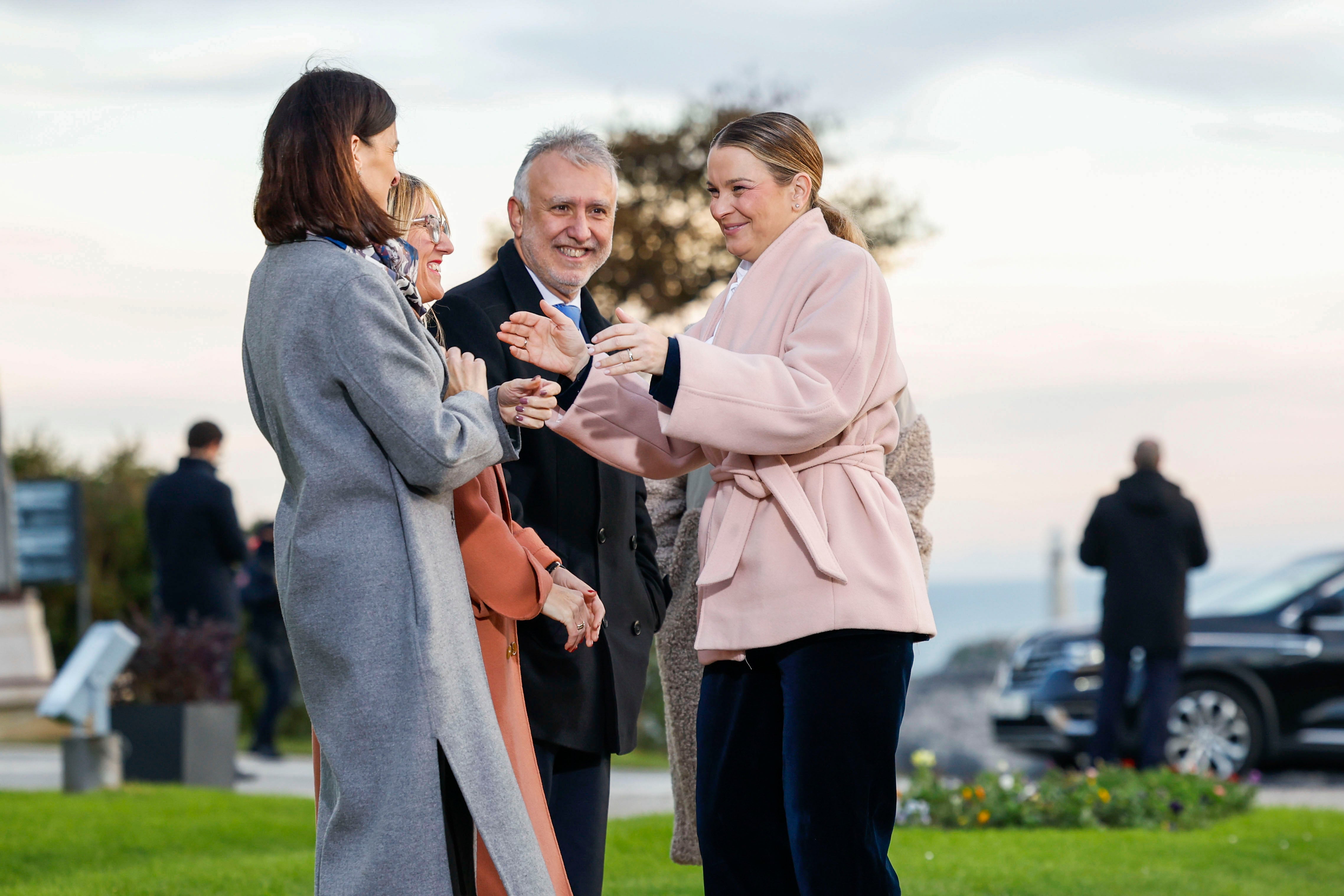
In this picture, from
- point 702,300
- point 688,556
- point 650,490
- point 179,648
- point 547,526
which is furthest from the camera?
point 702,300

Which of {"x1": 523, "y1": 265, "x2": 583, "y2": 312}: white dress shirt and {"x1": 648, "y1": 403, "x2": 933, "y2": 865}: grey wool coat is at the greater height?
{"x1": 523, "y1": 265, "x2": 583, "y2": 312}: white dress shirt

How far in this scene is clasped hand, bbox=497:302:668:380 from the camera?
9.58ft

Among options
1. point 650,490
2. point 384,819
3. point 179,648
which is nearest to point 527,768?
point 384,819

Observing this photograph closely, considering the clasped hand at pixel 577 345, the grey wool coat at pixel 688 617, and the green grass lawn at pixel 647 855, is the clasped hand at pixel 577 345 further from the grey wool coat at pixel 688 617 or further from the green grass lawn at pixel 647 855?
the green grass lawn at pixel 647 855

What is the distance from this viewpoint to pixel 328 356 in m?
2.59

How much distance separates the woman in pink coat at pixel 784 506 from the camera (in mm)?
2924

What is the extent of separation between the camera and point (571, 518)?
11.4 ft

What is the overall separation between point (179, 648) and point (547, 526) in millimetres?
6676

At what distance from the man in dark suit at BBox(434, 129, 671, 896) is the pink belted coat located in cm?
28

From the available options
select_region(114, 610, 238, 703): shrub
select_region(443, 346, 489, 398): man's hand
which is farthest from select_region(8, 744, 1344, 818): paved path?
select_region(443, 346, 489, 398): man's hand

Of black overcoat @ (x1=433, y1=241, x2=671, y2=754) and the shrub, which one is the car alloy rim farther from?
black overcoat @ (x1=433, y1=241, x2=671, y2=754)

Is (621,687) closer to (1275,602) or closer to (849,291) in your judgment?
(849,291)

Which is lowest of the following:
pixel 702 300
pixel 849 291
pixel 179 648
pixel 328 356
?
pixel 179 648

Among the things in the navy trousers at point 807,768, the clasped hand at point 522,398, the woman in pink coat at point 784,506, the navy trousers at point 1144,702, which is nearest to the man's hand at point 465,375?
the clasped hand at point 522,398
